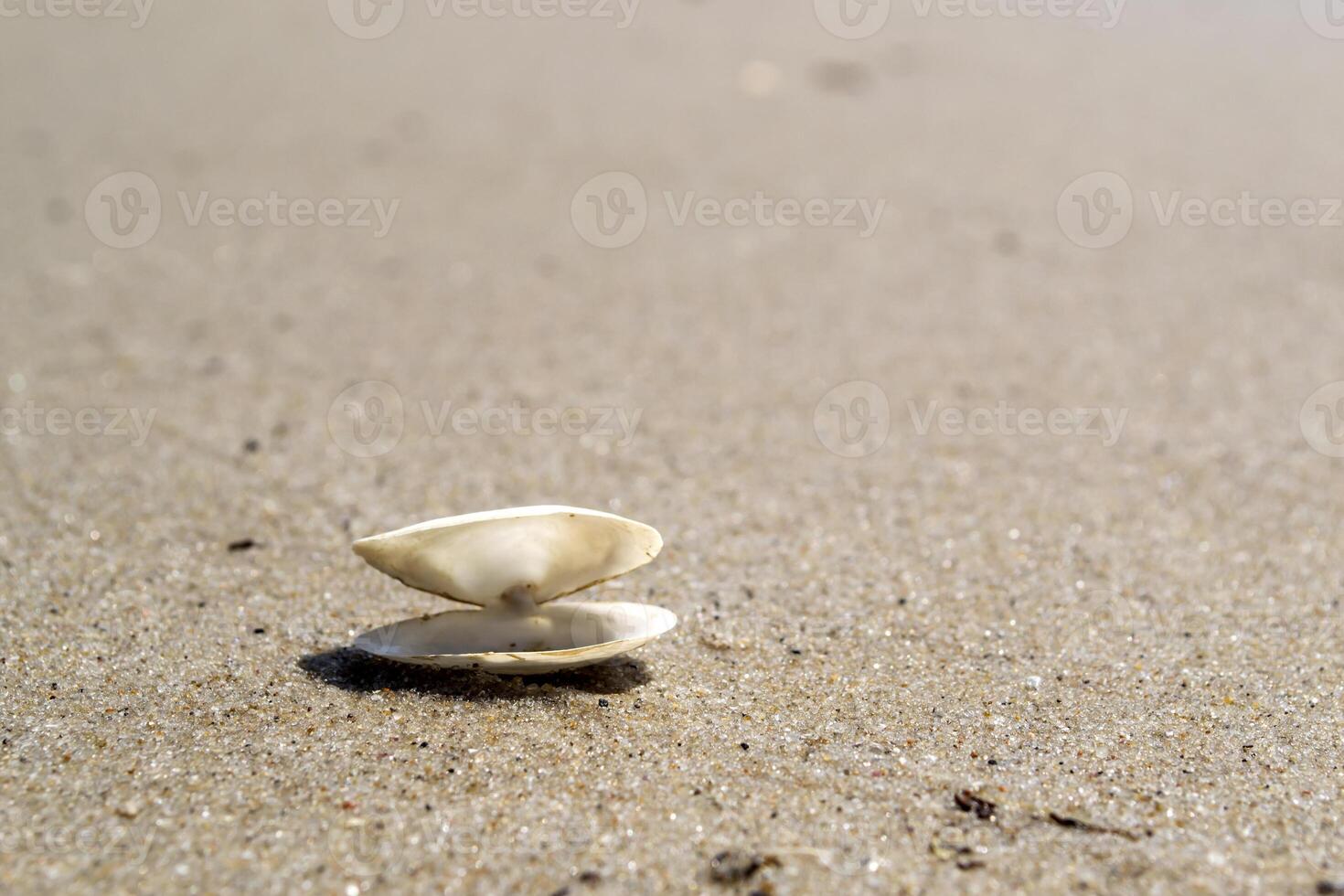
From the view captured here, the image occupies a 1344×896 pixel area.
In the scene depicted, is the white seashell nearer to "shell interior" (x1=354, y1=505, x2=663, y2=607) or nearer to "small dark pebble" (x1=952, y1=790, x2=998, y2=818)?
"shell interior" (x1=354, y1=505, x2=663, y2=607)

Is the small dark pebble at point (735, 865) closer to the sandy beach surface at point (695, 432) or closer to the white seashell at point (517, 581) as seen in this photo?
the sandy beach surface at point (695, 432)

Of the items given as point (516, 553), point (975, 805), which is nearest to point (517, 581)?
Answer: point (516, 553)

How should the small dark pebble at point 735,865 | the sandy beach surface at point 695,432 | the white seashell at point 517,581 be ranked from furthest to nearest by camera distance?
the white seashell at point 517,581
the sandy beach surface at point 695,432
the small dark pebble at point 735,865

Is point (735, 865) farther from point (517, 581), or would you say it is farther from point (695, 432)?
point (695, 432)

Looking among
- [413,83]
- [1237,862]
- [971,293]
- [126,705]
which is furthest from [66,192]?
[1237,862]

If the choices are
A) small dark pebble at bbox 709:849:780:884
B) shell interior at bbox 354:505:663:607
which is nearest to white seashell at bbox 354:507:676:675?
shell interior at bbox 354:505:663:607

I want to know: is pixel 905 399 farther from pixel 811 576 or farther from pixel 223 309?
pixel 223 309

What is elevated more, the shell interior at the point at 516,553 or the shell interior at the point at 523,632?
the shell interior at the point at 516,553

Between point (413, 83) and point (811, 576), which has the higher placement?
point (413, 83)

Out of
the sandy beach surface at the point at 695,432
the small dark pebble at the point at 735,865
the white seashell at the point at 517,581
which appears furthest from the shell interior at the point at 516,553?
the small dark pebble at the point at 735,865
